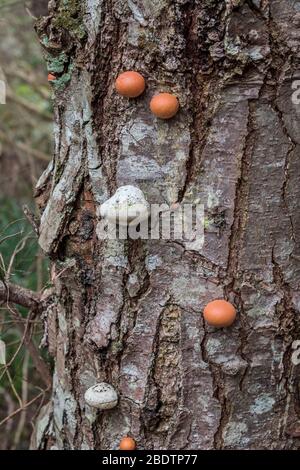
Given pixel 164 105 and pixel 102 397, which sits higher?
pixel 164 105

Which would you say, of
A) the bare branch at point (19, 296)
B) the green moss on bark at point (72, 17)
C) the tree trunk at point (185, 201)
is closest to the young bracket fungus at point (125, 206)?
the tree trunk at point (185, 201)

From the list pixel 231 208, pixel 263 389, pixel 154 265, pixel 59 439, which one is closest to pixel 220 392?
pixel 263 389

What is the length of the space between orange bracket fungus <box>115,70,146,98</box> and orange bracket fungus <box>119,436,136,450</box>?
1050 millimetres

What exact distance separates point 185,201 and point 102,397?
0.65 m

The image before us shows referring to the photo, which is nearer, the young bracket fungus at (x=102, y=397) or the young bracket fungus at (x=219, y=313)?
the young bracket fungus at (x=219, y=313)

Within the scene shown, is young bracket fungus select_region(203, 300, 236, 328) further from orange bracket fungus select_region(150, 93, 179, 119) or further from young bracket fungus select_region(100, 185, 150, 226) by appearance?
orange bracket fungus select_region(150, 93, 179, 119)

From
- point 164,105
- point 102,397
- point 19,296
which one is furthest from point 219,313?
point 19,296

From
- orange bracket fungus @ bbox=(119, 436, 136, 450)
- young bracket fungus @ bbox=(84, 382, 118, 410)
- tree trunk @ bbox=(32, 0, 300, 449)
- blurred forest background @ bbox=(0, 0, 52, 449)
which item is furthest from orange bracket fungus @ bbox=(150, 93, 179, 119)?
blurred forest background @ bbox=(0, 0, 52, 449)

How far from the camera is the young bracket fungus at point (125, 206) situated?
1.52m

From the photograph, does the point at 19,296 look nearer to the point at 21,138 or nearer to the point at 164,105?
the point at 164,105

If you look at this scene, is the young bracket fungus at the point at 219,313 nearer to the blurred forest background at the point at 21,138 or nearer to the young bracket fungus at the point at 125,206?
the young bracket fungus at the point at 125,206

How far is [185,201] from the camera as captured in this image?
161 cm

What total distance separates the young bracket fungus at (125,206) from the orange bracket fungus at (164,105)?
220 millimetres

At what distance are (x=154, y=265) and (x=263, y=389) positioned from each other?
1.67 ft
